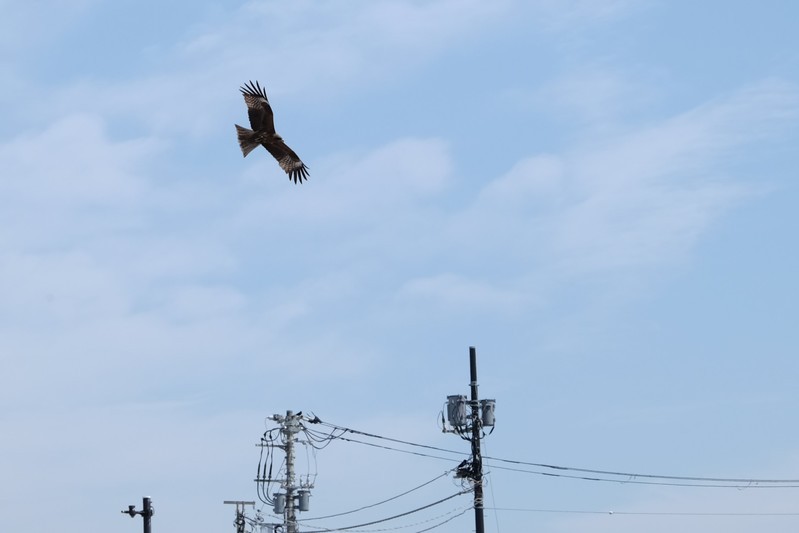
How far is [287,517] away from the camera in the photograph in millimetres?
51312

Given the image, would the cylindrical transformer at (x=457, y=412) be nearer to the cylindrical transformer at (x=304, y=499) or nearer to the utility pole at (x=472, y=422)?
the utility pole at (x=472, y=422)

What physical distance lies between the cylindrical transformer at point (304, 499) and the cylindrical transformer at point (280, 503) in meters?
0.47

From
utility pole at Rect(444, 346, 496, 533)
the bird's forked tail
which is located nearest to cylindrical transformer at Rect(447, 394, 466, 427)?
utility pole at Rect(444, 346, 496, 533)

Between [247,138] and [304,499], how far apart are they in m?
19.1

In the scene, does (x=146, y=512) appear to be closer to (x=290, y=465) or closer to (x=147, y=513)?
(x=147, y=513)

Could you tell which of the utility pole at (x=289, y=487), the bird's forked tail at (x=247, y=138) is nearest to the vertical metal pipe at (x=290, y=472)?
the utility pole at (x=289, y=487)

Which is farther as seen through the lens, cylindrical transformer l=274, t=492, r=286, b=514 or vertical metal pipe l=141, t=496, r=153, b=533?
cylindrical transformer l=274, t=492, r=286, b=514

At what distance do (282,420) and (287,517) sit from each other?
290 centimetres

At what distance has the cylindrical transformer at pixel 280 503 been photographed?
168 feet

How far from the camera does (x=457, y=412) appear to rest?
41.5 meters

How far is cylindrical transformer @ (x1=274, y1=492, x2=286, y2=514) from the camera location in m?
51.3

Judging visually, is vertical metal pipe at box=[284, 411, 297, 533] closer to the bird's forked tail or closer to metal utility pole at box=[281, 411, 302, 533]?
metal utility pole at box=[281, 411, 302, 533]

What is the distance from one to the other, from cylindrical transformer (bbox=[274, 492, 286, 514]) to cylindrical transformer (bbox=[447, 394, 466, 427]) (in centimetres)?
1117

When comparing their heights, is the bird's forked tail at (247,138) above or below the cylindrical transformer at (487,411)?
above
